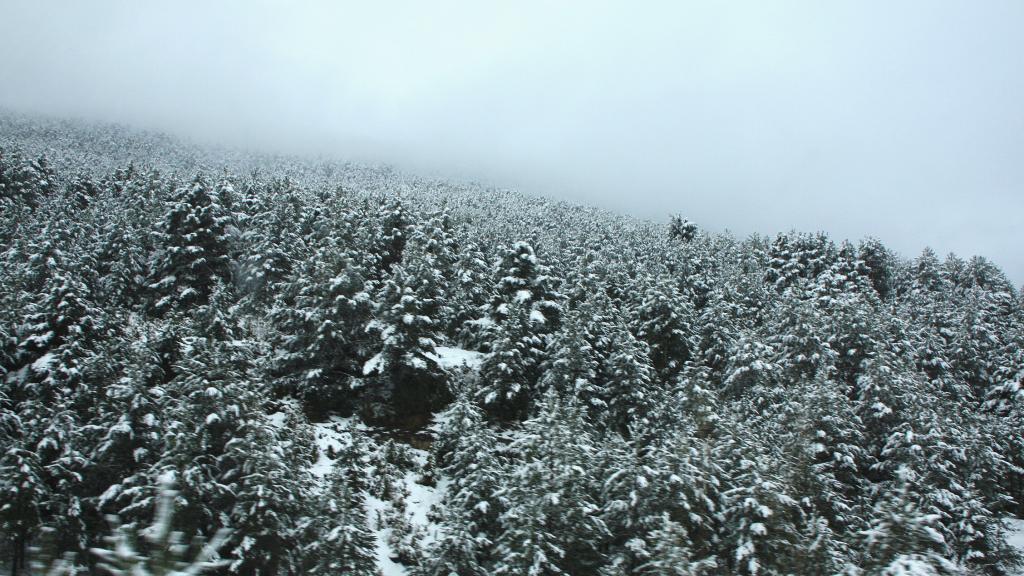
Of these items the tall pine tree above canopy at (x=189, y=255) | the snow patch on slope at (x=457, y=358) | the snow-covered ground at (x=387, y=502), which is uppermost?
the tall pine tree above canopy at (x=189, y=255)

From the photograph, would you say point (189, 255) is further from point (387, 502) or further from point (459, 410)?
point (459, 410)

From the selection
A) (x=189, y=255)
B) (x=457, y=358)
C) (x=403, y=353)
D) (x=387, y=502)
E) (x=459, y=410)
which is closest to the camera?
(x=459, y=410)

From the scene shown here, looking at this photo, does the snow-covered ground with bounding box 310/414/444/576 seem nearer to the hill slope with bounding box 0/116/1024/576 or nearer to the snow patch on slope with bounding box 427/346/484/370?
the hill slope with bounding box 0/116/1024/576

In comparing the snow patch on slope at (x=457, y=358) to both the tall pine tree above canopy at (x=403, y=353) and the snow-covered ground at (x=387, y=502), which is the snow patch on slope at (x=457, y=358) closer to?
the tall pine tree above canopy at (x=403, y=353)

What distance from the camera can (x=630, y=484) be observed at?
17.2 metres

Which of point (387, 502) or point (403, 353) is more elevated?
point (403, 353)

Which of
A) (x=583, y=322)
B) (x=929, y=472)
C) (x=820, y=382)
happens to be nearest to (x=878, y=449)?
(x=929, y=472)

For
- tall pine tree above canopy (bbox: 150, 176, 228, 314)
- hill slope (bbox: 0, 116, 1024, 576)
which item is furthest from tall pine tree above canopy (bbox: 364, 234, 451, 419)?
tall pine tree above canopy (bbox: 150, 176, 228, 314)

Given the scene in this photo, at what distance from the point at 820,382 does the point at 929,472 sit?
222 inches

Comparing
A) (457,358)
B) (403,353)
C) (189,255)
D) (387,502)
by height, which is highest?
(189,255)

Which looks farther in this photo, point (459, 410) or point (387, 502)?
point (387, 502)

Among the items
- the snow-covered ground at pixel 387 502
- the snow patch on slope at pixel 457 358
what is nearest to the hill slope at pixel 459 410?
the snow-covered ground at pixel 387 502

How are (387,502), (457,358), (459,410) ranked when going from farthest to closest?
(457,358) < (387,502) < (459,410)

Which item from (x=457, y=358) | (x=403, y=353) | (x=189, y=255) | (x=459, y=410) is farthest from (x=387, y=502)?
(x=189, y=255)
